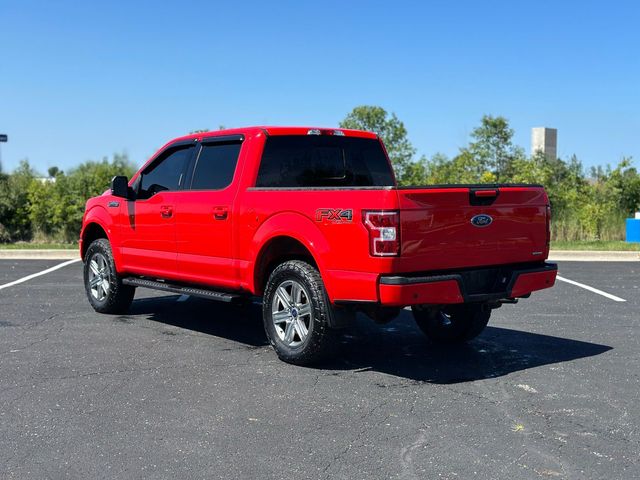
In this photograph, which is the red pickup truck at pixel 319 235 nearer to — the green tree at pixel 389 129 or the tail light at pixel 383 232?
the tail light at pixel 383 232

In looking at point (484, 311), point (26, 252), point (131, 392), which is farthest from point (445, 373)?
point (26, 252)

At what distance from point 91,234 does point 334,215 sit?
500cm

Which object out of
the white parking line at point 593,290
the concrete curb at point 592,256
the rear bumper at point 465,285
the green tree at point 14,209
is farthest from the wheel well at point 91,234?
the green tree at point 14,209

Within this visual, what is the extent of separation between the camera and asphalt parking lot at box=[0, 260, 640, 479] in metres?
4.02

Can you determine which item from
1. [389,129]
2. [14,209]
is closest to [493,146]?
[389,129]

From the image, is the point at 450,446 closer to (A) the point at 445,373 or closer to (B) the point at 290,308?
(A) the point at 445,373

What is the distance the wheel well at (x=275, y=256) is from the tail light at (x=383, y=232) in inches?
36.9

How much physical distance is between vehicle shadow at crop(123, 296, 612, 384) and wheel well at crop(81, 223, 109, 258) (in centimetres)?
117

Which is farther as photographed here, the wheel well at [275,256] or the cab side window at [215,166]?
the cab side window at [215,166]

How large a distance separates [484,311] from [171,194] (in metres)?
3.50

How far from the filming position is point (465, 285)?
5844 mm

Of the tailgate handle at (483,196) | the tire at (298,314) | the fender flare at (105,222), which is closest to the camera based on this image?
the tailgate handle at (483,196)

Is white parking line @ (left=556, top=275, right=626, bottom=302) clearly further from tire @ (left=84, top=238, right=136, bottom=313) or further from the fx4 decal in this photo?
tire @ (left=84, top=238, right=136, bottom=313)

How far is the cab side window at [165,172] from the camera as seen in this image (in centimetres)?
784
